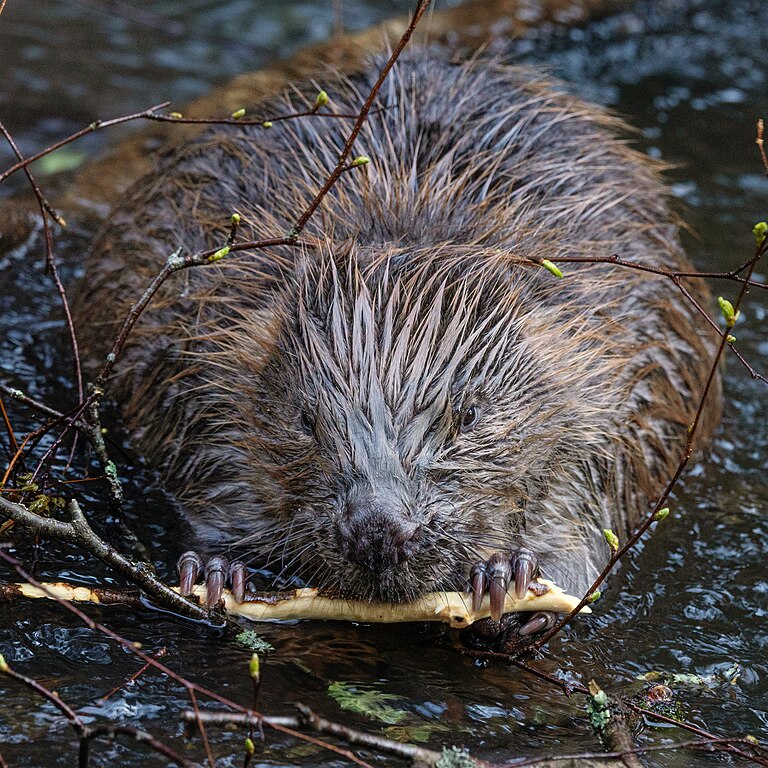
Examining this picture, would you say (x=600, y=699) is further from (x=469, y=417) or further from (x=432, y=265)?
(x=432, y=265)

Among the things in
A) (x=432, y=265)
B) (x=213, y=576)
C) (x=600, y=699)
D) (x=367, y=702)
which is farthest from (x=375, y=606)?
(x=432, y=265)

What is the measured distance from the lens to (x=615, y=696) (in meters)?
2.38

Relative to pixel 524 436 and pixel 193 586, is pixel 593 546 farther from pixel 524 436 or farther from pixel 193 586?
pixel 193 586

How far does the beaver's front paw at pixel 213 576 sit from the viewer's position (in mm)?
2561

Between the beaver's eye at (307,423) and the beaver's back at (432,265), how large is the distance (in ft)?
0.47

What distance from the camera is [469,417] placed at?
262cm

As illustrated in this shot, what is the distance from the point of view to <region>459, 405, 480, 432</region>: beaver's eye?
2596mm

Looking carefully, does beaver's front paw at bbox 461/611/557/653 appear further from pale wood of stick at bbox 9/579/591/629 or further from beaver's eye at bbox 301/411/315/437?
beaver's eye at bbox 301/411/315/437

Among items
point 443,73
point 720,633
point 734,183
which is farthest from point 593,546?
point 734,183

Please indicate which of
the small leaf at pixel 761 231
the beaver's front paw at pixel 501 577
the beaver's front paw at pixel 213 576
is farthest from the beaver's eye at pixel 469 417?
the small leaf at pixel 761 231

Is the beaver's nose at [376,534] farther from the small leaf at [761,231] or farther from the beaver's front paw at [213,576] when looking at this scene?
the small leaf at [761,231]

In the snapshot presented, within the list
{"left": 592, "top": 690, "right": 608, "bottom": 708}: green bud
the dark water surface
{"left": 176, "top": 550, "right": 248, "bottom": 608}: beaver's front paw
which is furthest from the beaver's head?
{"left": 592, "top": 690, "right": 608, "bottom": 708}: green bud

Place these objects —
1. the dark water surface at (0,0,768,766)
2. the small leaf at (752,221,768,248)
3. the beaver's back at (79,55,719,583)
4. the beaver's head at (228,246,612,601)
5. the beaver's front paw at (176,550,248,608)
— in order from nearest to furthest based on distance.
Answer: the small leaf at (752,221,768,248), the dark water surface at (0,0,768,766), the beaver's head at (228,246,612,601), the beaver's front paw at (176,550,248,608), the beaver's back at (79,55,719,583)

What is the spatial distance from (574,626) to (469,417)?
2.00 feet
